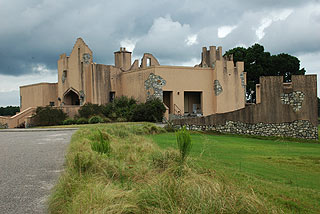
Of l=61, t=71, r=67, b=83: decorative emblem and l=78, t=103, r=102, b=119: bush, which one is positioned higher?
l=61, t=71, r=67, b=83: decorative emblem

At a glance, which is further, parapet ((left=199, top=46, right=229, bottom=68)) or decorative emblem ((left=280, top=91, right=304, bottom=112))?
parapet ((left=199, top=46, right=229, bottom=68))

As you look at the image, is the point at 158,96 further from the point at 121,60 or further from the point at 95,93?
the point at 121,60

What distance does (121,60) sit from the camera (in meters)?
41.9

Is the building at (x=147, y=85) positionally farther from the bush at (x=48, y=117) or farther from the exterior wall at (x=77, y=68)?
the bush at (x=48, y=117)

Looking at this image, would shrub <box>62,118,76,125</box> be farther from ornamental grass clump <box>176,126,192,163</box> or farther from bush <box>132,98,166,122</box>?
ornamental grass clump <box>176,126,192,163</box>

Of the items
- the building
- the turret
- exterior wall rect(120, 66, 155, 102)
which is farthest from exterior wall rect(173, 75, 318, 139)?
the turret

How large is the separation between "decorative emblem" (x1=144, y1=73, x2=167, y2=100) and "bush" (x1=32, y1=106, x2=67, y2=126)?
941 cm

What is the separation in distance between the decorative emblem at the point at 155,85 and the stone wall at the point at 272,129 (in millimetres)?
14318

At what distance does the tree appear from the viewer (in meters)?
53.6

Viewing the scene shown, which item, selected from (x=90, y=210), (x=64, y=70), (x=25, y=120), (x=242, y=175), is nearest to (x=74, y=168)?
(x=90, y=210)

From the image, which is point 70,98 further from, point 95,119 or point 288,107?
point 288,107

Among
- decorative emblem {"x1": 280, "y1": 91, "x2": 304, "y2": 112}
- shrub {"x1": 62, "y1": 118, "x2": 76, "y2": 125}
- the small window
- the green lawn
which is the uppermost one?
the small window

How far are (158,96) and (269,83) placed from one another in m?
16.8

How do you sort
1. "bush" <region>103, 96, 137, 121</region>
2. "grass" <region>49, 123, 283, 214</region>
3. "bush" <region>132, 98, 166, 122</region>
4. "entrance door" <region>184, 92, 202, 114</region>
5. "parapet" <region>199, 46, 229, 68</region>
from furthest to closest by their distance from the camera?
"parapet" <region>199, 46, 229, 68</region>, "entrance door" <region>184, 92, 202, 114</region>, "bush" <region>103, 96, 137, 121</region>, "bush" <region>132, 98, 166, 122</region>, "grass" <region>49, 123, 283, 214</region>
